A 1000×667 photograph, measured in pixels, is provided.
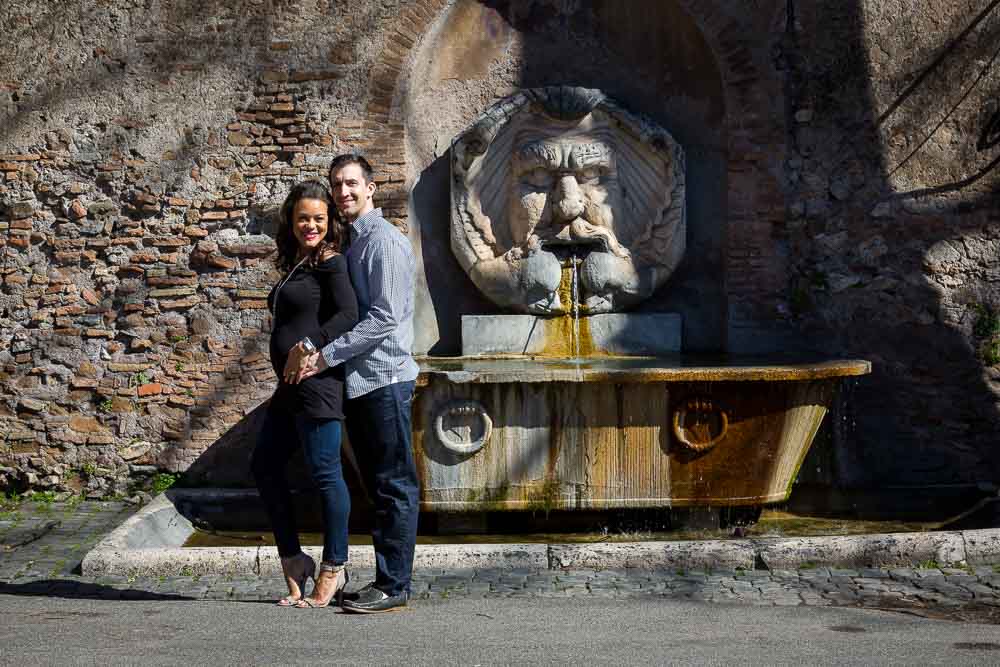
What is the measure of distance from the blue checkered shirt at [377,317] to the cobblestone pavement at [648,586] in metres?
1.04

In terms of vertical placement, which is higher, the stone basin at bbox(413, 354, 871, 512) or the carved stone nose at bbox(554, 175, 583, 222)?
the carved stone nose at bbox(554, 175, 583, 222)

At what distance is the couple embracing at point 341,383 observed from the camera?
13.1 feet

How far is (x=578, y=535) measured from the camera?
601 centimetres

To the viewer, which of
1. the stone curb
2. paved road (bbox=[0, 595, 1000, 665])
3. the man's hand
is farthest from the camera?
the stone curb

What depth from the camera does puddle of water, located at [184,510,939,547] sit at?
19.1 feet

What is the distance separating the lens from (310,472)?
4043 mm

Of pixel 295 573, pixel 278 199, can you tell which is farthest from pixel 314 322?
pixel 278 199

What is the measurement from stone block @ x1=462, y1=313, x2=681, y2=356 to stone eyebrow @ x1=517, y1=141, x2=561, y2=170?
36.1 inches

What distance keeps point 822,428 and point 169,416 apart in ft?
12.5

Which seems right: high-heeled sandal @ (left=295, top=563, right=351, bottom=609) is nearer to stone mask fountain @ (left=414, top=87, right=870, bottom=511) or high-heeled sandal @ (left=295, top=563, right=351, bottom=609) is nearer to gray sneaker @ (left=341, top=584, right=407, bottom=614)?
gray sneaker @ (left=341, top=584, right=407, bottom=614)

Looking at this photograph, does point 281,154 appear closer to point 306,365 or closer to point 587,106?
point 587,106

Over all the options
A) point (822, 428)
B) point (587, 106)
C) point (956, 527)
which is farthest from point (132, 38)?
point (956, 527)

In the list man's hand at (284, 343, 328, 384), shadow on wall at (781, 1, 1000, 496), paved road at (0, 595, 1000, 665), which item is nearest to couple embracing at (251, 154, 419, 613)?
man's hand at (284, 343, 328, 384)

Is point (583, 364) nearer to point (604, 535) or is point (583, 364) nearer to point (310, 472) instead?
point (604, 535)
